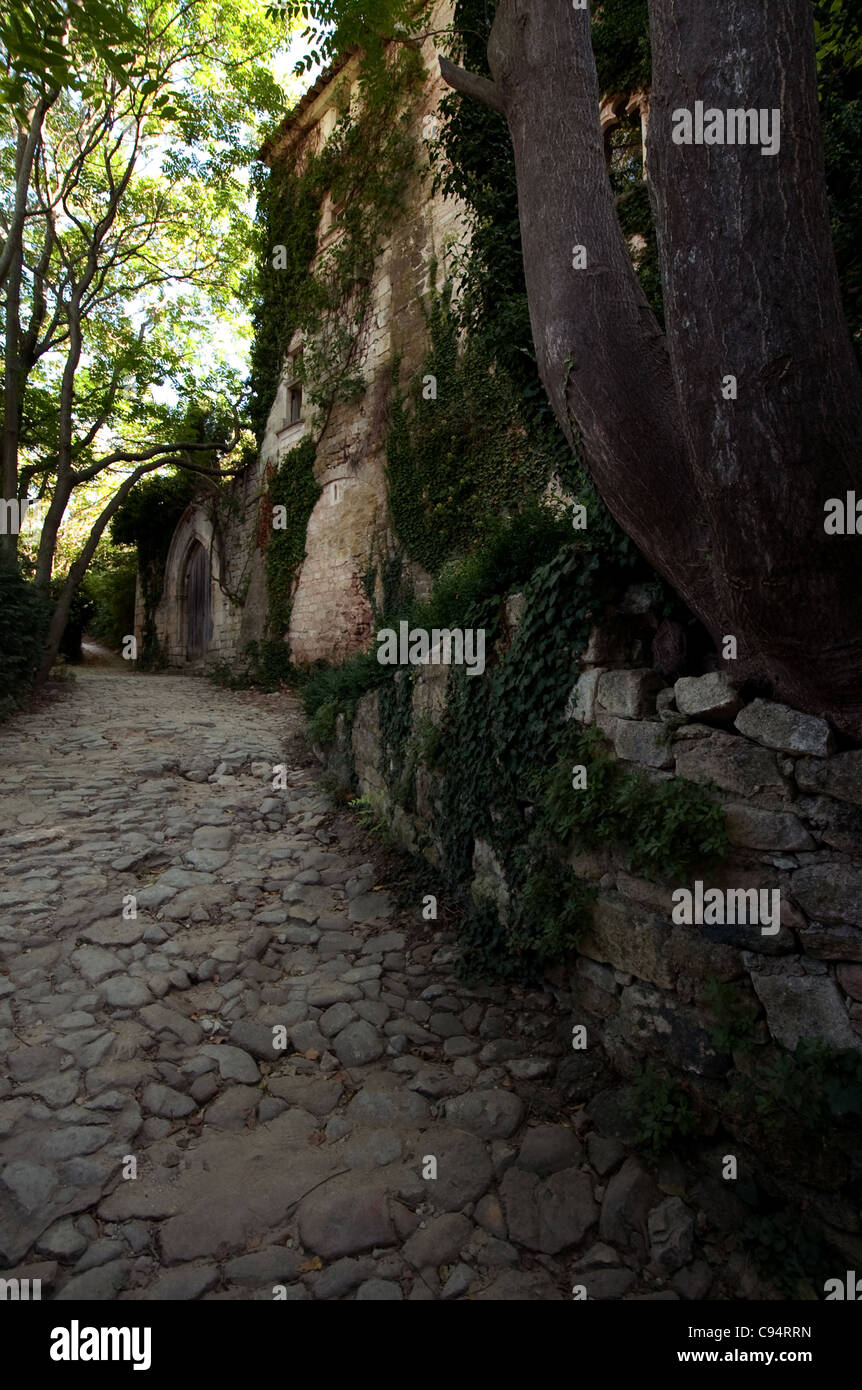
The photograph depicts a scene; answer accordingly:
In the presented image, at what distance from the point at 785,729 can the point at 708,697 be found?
12.5 inches

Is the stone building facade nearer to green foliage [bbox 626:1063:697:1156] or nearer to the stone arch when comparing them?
the stone arch

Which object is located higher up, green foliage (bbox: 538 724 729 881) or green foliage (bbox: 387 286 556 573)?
green foliage (bbox: 387 286 556 573)

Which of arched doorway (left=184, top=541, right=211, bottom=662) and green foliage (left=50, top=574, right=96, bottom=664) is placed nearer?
arched doorway (left=184, top=541, right=211, bottom=662)

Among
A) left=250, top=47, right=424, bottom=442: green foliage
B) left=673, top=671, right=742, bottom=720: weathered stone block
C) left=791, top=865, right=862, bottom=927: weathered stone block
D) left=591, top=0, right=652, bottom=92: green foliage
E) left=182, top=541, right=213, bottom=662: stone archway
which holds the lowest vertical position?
left=791, top=865, right=862, bottom=927: weathered stone block

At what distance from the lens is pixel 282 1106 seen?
9.14 ft

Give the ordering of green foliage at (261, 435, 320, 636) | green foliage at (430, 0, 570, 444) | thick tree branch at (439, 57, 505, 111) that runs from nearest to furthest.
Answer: thick tree branch at (439, 57, 505, 111) < green foliage at (430, 0, 570, 444) < green foliage at (261, 435, 320, 636)

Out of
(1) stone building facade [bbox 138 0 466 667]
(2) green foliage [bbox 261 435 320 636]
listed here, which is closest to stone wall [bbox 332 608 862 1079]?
(1) stone building facade [bbox 138 0 466 667]

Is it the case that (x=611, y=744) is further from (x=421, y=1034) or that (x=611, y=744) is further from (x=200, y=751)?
(x=200, y=751)

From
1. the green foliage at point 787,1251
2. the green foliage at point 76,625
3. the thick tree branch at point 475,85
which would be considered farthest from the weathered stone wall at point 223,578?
the green foliage at point 787,1251

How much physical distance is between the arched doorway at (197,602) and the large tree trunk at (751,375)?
533 inches

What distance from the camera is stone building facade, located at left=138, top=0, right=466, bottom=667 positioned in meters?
9.84

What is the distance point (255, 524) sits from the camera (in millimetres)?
13188

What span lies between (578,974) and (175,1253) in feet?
6.05

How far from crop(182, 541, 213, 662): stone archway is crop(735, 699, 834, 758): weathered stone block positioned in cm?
1350
